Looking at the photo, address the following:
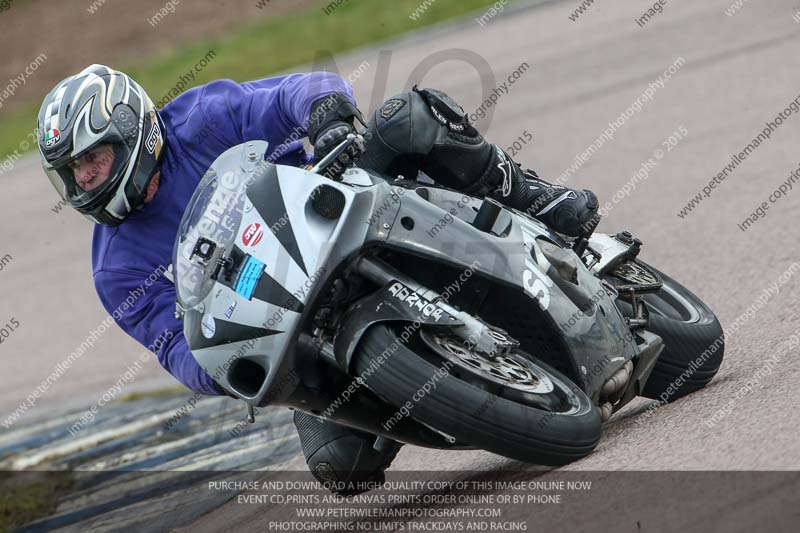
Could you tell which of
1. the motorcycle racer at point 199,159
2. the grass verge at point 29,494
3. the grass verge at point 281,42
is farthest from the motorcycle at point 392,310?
the grass verge at point 281,42

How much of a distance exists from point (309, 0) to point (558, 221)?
14612 mm

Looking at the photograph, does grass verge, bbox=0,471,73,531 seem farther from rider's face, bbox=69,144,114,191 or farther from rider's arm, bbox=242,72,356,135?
rider's arm, bbox=242,72,356,135

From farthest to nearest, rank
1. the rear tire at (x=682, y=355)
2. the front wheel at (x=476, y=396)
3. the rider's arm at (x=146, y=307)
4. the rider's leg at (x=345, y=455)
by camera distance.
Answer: the rear tire at (x=682, y=355) < the rider's leg at (x=345, y=455) < the rider's arm at (x=146, y=307) < the front wheel at (x=476, y=396)

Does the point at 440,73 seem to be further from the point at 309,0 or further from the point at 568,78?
the point at 309,0

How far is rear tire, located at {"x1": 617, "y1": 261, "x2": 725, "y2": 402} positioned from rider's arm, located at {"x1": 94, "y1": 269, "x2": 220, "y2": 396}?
6.48 ft

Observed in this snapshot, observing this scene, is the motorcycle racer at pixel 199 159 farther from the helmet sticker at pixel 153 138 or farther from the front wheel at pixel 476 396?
the front wheel at pixel 476 396

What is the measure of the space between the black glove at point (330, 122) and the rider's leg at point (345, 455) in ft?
4.50

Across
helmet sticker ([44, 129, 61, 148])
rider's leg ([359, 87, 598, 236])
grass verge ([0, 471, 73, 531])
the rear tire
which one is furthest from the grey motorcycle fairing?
grass verge ([0, 471, 73, 531])

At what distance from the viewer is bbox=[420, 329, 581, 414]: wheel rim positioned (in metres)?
3.84

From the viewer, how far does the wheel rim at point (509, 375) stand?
384 cm

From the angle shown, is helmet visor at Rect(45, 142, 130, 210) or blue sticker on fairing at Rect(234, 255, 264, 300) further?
helmet visor at Rect(45, 142, 130, 210)

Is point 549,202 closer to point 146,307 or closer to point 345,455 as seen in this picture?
point 345,455

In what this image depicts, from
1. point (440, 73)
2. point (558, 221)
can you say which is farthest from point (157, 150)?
point (440, 73)

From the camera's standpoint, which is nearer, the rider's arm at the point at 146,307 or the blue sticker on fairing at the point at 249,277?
the blue sticker on fairing at the point at 249,277
